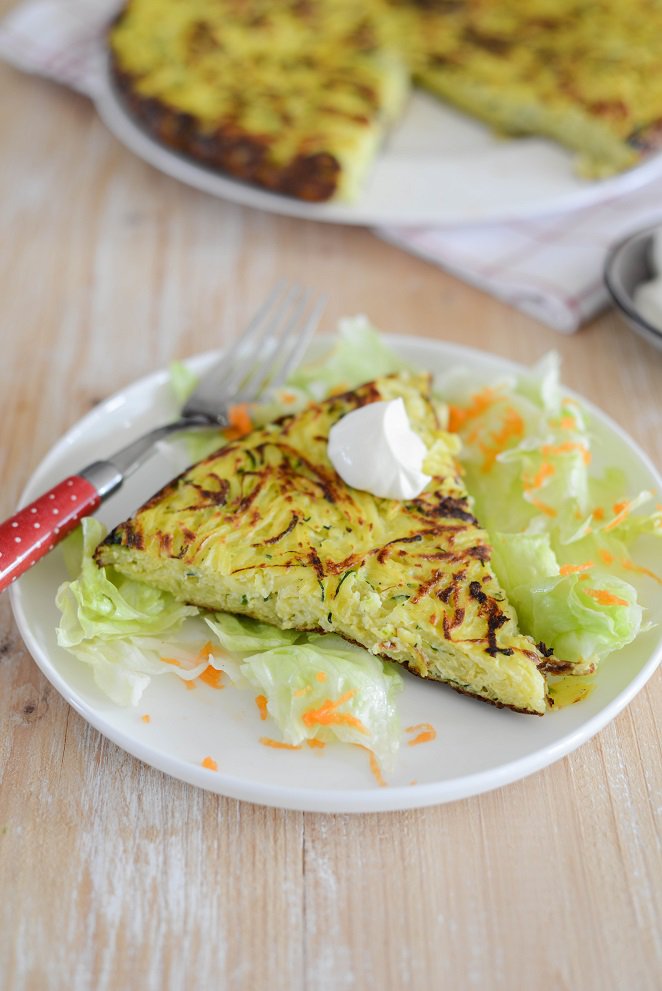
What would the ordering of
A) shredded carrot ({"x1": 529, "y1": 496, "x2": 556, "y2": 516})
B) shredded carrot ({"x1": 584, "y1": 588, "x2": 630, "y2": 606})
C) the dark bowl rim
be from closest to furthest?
shredded carrot ({"x1": 584, "y1": 588, "x2": 630, "y2": 606}) < shredded carrot ({"x1": 529, "y1": 496, "x2": 556, "y2": 516}) < the dark bowl rim

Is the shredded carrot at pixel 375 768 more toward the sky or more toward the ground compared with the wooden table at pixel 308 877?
more toward the sky

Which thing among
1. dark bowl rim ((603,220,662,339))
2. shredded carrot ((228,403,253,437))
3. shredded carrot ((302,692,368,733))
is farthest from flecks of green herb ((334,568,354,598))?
dark bowl rim ((603,220,662,339))

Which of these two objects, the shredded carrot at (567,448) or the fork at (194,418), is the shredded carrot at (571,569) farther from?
the fork at (194,418)

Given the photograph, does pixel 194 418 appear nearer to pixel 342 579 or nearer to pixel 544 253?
pixel 342 579

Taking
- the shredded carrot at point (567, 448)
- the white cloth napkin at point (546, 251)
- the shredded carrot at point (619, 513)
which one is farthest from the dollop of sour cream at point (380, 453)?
the white cloth napkin at point (546, 251)

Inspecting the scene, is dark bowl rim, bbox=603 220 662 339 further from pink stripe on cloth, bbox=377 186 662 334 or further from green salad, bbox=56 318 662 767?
green salad, bbox=56 318 662 767

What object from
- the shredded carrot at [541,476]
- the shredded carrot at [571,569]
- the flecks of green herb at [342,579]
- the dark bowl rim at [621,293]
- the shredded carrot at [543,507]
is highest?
the dark bowl rim at [621,293]
